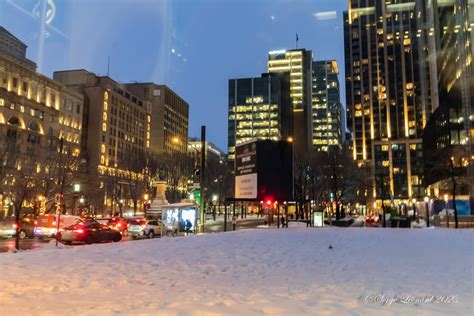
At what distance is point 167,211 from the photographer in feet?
106

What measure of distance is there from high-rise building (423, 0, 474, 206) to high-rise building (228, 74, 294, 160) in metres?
86.3

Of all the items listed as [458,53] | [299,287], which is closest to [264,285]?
[299,287]

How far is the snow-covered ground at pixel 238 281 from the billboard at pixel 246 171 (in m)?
15.4

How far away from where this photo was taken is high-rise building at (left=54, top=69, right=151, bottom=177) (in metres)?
131

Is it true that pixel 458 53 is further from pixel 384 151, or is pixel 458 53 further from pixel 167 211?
pixel 384 151

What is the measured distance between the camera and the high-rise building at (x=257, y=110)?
18262 centimetres

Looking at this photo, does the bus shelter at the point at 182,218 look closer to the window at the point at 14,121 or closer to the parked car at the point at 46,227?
the parked car at the point at 46,227

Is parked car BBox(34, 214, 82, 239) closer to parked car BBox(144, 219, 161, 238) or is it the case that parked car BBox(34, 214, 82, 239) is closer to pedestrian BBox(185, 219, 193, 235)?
parked car BBox(144, 219, 161, 238)

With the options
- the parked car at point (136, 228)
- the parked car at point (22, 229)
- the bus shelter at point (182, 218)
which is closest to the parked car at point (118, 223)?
the parked car at point (136, 228)

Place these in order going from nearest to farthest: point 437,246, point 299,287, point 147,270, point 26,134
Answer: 1. point 299,287
2. point 147,270
3. point 437,246
4. point 26,134

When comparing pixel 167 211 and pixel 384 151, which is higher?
pixel 384 151

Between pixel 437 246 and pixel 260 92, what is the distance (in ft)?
564

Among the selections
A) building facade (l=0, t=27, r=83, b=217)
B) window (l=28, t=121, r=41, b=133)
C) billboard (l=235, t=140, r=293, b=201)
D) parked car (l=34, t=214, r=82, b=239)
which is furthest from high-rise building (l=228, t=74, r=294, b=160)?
parked car (l=34, t=214, r=82, b=239)

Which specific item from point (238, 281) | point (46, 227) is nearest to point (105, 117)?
point (46, 227)
